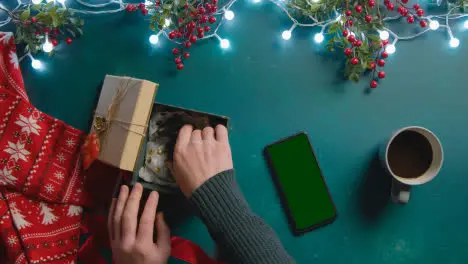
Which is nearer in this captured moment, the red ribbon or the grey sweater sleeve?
the grey sweater sleeve

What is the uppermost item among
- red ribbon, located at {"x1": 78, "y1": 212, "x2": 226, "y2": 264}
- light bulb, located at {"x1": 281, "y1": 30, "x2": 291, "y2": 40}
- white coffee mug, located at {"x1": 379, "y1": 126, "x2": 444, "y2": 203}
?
light bulb, located at {"x1": 281, "y1": 30, "x2": 291, "y2": 40}

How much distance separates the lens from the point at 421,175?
79cm

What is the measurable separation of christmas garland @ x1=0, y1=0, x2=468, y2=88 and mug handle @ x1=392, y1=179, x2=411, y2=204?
0.21 m

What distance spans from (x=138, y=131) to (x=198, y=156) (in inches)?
4.5

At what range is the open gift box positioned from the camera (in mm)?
733

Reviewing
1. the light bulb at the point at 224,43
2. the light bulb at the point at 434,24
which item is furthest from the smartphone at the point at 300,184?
the light bulb at the point at 434,24

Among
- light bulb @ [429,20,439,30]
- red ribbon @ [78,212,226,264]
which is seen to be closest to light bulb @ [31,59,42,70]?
red ribbon @ [78,212,226,264]

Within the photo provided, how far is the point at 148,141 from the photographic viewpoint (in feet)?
2.60

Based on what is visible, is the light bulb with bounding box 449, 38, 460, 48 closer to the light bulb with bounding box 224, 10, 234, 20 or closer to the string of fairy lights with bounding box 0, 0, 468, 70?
the string of fairy lights with bounding box 0, 0, 468, 70

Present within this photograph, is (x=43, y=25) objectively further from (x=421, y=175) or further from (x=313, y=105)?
(x=421, y=175)

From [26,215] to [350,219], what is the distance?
644 millimetres

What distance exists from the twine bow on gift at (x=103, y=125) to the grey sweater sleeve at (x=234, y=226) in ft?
0.53

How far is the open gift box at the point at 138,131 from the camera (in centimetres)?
73

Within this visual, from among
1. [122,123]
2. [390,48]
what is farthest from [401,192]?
[122,123]
